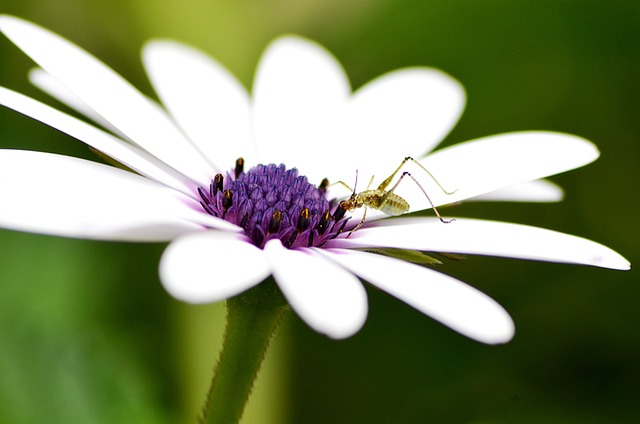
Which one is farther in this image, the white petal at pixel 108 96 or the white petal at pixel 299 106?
the white petal at pixel 299 106

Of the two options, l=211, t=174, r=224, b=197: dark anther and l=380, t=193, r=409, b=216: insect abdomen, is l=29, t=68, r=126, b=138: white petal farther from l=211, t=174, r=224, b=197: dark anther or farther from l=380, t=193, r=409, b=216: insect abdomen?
l=380, t=193, r=409, b=216: insect abdomen

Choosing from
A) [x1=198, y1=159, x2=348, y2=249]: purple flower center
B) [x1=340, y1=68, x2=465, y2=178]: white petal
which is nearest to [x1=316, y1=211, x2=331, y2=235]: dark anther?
[x1=198, y1=159, x2=348, y2=249]: purple flower center

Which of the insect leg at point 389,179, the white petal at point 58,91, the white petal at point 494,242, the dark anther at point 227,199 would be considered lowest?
the white petal at point 494,242

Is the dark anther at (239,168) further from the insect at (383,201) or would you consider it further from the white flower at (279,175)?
the insect at (383,201)

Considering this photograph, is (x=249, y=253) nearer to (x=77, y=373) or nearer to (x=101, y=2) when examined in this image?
(x=77, y=373)

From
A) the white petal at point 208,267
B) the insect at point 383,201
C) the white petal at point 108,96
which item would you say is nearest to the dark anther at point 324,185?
the insect at point 383,201

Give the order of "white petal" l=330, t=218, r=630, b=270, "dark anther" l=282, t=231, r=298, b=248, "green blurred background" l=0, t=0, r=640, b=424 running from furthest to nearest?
"green blurred background" l=0, t=0, r=640, b=424 < "dark anther" l=282, t=231, r=298, b=248 < "white petal" l=330, t=218, r=630, b=270
